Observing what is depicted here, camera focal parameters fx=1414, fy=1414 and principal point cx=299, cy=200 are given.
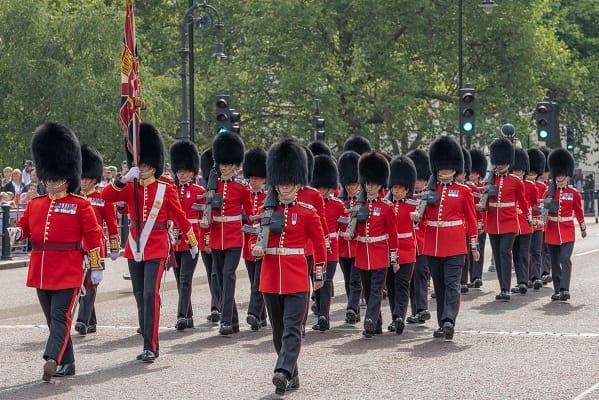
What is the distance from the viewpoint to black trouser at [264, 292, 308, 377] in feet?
29.9

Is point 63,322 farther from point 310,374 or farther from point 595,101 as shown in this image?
point 595,101

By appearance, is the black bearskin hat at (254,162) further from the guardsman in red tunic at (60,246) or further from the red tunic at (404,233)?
the guardsman in red tunic at (60,246)

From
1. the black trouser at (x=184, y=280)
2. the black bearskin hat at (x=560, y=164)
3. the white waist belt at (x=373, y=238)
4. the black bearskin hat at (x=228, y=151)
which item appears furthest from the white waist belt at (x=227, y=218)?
the black bearskin hat at (x=560, y=164)

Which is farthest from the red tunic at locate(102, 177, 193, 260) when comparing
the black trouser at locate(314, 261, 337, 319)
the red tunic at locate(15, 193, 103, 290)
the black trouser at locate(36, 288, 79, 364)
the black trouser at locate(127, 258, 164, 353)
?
the black trouser at locate(314, 261, 337, 319)

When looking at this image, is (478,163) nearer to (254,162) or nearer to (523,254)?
(523,254)

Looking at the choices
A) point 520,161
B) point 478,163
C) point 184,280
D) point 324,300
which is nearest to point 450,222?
point 324,300

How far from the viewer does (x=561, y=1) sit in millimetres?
52875

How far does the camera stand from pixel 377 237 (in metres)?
12.3

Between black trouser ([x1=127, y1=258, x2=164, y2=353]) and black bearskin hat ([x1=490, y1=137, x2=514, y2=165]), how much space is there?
6170 mm

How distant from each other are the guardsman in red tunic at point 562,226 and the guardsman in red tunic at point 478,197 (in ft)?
2.74

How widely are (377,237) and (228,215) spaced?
1.42m

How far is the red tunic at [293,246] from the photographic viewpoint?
9508mm

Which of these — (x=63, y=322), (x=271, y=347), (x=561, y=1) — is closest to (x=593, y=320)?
(x=271, y=347)

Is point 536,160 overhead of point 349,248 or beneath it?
overhead
